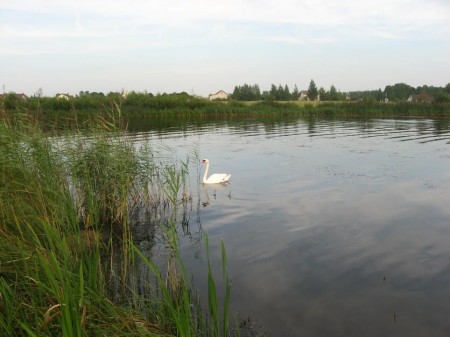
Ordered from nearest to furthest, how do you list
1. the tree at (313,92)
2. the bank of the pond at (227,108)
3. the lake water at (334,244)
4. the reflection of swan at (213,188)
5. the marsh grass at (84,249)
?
1. the marsh grass at (84,249)
2. the lake water at (334,244)
3. the reflection of swan at (213,188)
4. the bank of the pond at (227,108)
5. the tree at (313,92)

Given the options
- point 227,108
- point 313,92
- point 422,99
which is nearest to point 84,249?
point 227,108

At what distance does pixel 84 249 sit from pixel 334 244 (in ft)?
18.0

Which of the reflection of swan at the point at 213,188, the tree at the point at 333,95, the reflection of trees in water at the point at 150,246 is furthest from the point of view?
the tree at the point at 333,95

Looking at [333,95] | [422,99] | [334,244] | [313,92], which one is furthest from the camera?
[313,92]

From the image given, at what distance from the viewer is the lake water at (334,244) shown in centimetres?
589

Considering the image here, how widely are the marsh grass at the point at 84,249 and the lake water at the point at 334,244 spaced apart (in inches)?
40.0

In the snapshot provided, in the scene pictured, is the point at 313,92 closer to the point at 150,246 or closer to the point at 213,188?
the point at 213,188

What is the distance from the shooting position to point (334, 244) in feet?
28.0

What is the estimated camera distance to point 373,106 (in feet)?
174

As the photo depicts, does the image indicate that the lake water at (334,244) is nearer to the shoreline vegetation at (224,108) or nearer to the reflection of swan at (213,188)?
the reflection of swan at (213,188)

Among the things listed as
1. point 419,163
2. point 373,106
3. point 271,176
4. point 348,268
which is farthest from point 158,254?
point 373,106

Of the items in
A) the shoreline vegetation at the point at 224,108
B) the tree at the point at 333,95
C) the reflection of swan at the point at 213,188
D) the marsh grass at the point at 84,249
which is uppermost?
the tree at the point at 333,95

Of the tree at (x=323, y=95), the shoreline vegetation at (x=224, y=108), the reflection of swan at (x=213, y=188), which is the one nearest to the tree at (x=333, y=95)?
the tree at (x=323, y=95)

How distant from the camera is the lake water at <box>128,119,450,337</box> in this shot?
5.89 m
